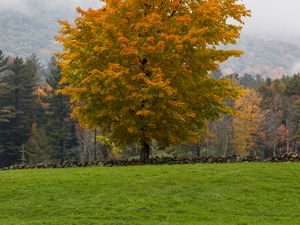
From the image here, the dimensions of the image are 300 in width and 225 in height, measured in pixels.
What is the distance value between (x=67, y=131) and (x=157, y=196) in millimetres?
63489

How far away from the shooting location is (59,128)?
76062 millimetres

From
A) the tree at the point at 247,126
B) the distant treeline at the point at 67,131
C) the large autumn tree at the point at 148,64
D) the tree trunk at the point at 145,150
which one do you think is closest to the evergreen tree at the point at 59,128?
the distant treeline at the point at 67,131

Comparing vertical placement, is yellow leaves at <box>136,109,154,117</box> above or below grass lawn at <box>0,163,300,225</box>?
above

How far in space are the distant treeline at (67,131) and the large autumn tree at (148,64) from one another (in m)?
46.3

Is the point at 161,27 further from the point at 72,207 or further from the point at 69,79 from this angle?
the point at 72,207

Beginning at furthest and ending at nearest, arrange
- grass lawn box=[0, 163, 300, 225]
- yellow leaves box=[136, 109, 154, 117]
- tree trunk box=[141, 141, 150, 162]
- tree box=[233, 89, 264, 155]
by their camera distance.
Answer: tree box=[233, 89, 264, 155]
tree trunk box=[141, 141, 150, 162]
yellow leaves box=[136, 109, 154, 117]
grass lawn box=[0, 163, 300, 225]

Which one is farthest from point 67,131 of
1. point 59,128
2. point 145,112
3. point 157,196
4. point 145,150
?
point 157,196

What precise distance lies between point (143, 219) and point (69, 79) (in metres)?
13.1

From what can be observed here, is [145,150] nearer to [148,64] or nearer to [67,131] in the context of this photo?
[148,64]

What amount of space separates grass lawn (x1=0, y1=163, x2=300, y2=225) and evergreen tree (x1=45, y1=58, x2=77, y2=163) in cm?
5667

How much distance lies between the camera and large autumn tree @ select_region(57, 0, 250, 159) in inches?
872

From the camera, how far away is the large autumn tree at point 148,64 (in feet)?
72.6

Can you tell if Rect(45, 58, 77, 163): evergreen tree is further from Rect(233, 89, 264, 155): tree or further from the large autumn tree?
the large autumn tree

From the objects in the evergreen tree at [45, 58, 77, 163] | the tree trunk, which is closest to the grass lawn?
the tree trunk
